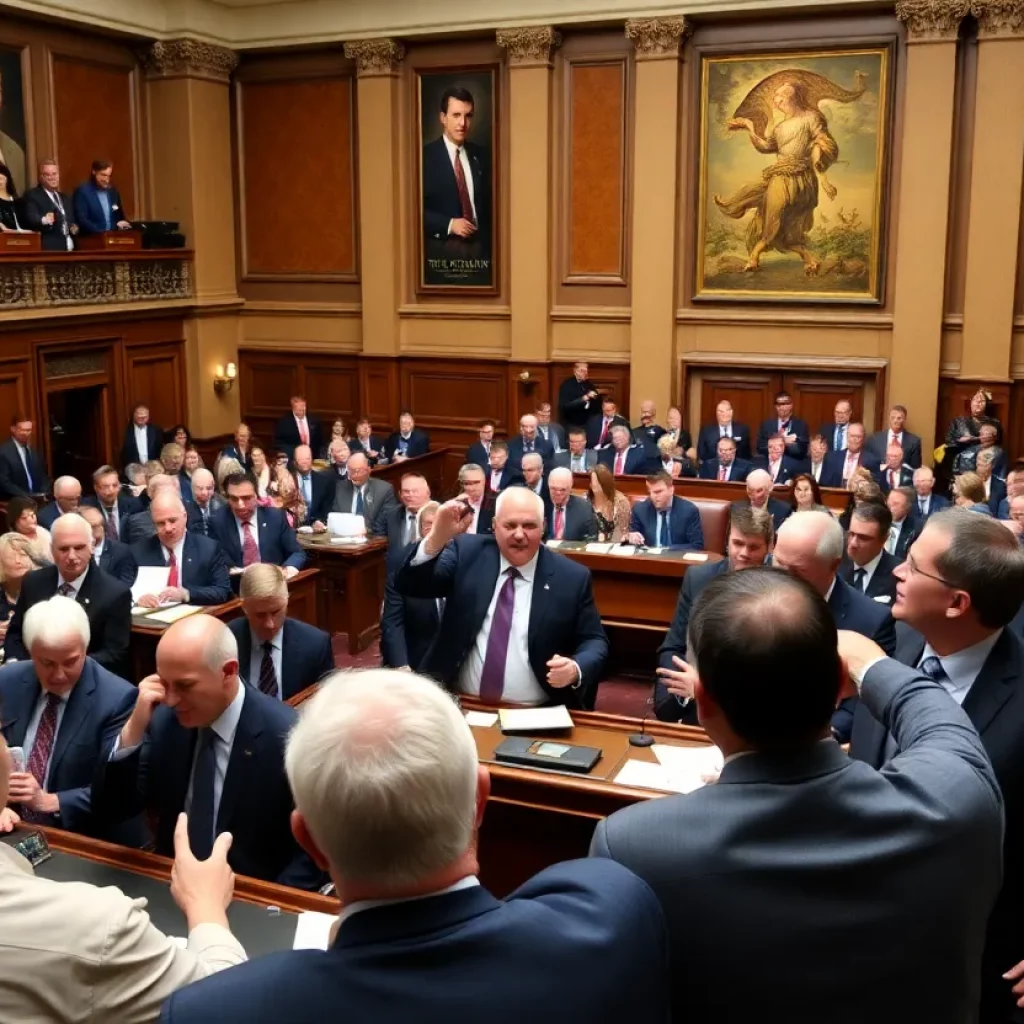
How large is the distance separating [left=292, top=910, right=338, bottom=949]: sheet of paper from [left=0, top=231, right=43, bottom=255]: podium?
10.3m

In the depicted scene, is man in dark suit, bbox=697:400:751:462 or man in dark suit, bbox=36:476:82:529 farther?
man in dark suit, bbox=697:400:751:462

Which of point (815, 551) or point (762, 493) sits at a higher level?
point (815, 551)

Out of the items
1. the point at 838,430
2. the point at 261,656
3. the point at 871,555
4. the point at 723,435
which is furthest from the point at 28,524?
the point at 838,430

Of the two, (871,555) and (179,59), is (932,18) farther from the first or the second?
(179,59)

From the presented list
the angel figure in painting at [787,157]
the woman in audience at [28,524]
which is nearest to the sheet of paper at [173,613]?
the woman in audience at [28,524]

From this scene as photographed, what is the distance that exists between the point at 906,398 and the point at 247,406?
28.4 ft

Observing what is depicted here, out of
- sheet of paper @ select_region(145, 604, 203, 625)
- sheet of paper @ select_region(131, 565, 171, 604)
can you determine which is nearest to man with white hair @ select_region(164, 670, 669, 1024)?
sheet of paper @ select_region(145, 604, 203, 625)

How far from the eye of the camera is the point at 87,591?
575 cm

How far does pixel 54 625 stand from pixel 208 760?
2.71 feet

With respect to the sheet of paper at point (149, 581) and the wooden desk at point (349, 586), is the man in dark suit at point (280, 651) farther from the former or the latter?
the wooden desk at point (349, 586)

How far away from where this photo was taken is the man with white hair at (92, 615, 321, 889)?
10.7ft

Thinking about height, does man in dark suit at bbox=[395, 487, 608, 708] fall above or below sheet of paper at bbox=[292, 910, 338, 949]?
above

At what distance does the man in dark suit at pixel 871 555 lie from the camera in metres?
5.50

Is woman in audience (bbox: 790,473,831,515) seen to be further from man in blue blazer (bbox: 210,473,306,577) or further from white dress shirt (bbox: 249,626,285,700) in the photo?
white dress shirt (bbox: 249,626,285,700)
